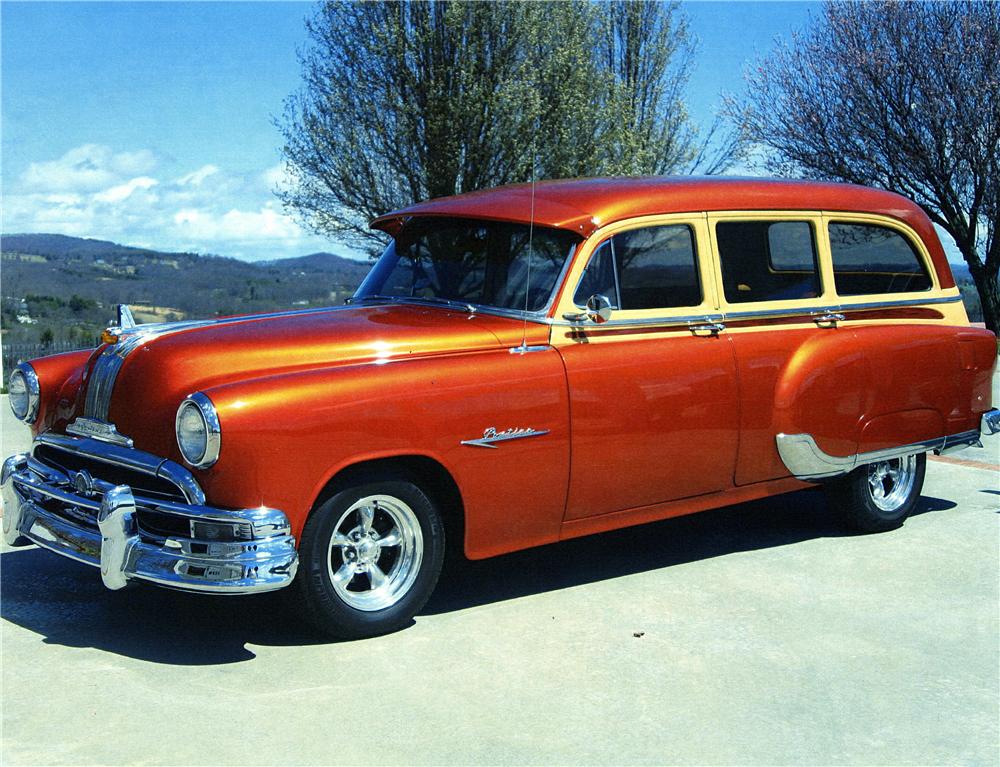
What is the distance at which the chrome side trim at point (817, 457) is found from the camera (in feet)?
19.1

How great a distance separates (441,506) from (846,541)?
2.68 m

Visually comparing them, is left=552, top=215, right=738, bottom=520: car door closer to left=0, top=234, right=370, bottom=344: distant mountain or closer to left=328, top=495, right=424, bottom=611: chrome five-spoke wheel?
left=328, top=495, right=424, bottom=611: chrome five-spoke wheel

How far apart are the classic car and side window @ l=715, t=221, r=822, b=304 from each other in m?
0.01

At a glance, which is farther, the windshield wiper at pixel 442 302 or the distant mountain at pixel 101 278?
the distant mountain at pixel 101 278

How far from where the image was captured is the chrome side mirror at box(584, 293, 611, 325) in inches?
202

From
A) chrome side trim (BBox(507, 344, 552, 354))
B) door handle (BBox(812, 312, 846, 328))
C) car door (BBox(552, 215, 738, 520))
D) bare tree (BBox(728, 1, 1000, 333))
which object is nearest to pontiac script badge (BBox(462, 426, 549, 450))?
car door (BBox(552, 215, 738, 520))

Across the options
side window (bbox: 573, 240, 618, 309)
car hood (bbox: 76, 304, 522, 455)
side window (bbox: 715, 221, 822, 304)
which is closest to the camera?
car hood (bbox: 76, 304, 522, 455)

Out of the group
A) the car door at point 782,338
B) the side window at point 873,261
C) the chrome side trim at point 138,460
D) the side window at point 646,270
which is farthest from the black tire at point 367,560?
the side window at point 873,261

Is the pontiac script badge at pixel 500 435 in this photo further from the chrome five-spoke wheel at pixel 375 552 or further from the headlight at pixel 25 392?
the headlight at pixel 25 392

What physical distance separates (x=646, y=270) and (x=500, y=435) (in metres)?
1.25

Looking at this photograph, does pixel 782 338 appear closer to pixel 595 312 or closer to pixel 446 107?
pixel 595 312

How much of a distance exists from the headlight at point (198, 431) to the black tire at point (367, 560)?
0.48 metres

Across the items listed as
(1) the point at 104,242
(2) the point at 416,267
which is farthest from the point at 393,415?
(1) the point at 104,242

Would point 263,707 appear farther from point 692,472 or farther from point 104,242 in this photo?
point 104,242
